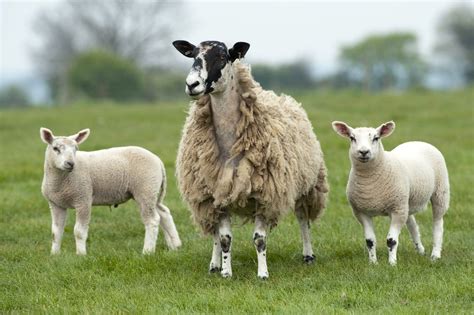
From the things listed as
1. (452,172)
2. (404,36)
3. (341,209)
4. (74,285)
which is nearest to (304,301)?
(74,285)

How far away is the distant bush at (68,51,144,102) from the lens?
133 ft

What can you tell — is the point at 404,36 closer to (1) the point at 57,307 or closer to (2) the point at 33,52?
(2) the point at 33,52

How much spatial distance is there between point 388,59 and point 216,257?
7904cm

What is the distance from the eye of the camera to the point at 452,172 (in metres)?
14.4

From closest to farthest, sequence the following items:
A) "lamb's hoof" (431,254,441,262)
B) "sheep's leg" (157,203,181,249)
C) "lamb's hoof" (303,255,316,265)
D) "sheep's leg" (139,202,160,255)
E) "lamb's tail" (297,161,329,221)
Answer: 1. "lamb's hoof" (431,254,441,262)
2. "lamb's hoof" (303,255,316,265)
3. "lamb's tail" (297,161,329,221)
4. "sheep's leg" (139,202,160,255)
5. "sheep's leg" (157,203,181,249)

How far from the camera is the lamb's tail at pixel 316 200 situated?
8.61 metres

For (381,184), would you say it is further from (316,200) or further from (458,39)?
(458,39)

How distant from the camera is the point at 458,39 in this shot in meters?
71.1

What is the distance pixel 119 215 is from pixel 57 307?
4975 millimetres

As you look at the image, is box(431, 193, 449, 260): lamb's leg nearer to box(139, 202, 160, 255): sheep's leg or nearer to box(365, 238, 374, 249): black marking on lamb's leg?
box(365, 238, 374, 249): black marking on lamb's leg

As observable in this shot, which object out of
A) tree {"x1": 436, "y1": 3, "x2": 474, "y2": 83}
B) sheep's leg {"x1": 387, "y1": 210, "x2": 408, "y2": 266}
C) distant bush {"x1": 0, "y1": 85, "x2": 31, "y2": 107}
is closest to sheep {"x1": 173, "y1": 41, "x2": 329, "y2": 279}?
sheep's leg {"x1": 387, "y1": 210, "x2": 408, "y2": 266}

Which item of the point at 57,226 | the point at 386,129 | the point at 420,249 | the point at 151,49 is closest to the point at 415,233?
the point at 420,249

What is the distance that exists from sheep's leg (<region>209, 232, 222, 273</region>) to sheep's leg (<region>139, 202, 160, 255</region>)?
56.4 inches

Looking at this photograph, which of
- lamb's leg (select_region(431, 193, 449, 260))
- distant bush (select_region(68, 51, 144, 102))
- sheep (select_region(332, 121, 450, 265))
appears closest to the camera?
sheep (select_region(332, 121, 450, 265))
